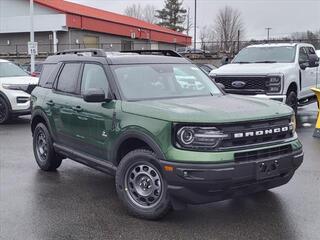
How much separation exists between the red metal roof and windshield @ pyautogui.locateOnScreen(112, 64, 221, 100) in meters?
39.2

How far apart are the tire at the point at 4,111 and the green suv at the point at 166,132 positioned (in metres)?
6.58

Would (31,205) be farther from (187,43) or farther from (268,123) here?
(187,43)

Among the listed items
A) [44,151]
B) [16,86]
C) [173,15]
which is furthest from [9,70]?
[173,15]

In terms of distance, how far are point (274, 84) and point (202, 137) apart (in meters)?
7.09

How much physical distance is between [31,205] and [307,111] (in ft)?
37.9

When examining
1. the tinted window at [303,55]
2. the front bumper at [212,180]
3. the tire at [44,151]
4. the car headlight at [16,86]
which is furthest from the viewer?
the car headlight at [16,86]

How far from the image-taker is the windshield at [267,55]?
12453mm

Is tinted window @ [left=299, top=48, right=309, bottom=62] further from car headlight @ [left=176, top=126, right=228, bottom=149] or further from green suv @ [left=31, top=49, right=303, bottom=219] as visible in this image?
car headlight @ [left=176, top=126, right=228, bottom=149]

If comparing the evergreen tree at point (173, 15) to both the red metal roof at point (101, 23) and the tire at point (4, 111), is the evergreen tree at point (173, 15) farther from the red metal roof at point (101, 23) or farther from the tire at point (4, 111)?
the tire at point (4, 111)

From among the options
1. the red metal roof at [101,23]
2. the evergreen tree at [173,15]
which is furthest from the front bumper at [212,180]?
the evergreen tree at [173,15]

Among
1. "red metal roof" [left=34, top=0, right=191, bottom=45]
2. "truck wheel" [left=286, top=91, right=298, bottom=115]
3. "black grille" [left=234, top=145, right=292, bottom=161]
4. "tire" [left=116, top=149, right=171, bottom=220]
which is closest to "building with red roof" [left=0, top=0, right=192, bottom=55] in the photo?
"red metal roof" [left=34, top=0, right=191, bottom=45]

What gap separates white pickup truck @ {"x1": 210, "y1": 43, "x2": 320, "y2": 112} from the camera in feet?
37.1

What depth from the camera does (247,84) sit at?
38.0ft

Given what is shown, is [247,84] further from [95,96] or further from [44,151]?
[95,96]
